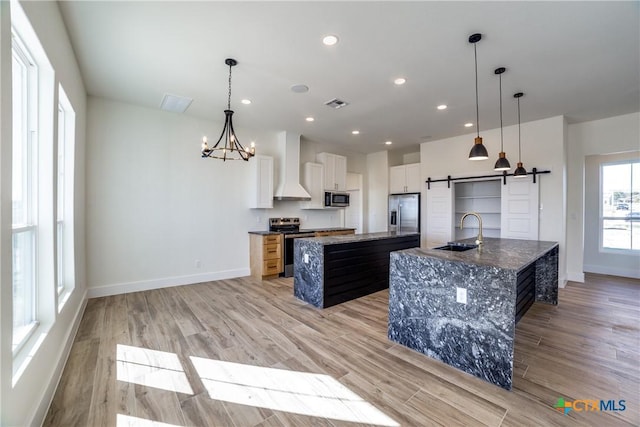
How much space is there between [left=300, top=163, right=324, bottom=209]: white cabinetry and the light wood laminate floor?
10.1 feet

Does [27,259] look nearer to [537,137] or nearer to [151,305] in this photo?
[151,305]

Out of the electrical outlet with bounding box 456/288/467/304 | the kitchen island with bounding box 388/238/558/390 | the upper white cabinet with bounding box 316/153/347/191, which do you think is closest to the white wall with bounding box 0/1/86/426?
the kitchen island with bounding box 388/238/558/390

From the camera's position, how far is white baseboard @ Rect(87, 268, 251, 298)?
4027 mm

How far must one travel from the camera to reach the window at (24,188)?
5.86 feet

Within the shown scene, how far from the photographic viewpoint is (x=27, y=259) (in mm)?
1942

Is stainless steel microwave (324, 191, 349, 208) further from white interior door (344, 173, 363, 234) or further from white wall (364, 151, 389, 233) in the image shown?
white wall (364, 151, 389, 233)

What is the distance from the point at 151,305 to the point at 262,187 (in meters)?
2.73

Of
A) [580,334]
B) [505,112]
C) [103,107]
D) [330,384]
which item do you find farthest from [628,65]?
[103,107]

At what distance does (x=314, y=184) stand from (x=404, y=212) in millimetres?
2456

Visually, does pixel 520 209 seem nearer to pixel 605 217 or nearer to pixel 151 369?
pixel 605 217

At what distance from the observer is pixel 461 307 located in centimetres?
224

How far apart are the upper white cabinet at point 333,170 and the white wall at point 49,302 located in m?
4.45
